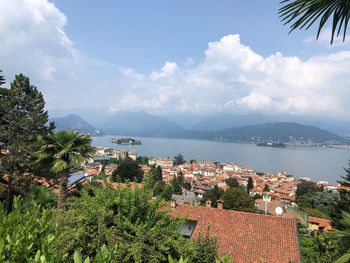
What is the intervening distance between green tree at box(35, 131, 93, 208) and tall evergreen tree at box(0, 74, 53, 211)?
5537mm

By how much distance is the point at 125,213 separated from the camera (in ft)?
23.5

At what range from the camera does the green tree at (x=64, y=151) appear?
1252cm

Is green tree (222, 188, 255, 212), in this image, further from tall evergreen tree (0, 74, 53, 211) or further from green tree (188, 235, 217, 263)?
green tree (188, 235, 217, 263)

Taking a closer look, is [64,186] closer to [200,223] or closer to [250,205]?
[200,223]

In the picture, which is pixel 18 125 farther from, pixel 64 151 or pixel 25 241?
pixel 25 241

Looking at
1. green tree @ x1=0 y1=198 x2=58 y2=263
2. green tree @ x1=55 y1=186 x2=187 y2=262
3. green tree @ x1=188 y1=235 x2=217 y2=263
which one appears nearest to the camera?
green tree @ x1=0 y1=198 x2=58 y2=263

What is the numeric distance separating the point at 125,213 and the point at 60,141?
6.96m

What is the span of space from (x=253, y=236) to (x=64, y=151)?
395 inches

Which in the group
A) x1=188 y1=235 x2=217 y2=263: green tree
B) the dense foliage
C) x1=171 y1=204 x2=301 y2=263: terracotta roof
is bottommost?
the dense foliage

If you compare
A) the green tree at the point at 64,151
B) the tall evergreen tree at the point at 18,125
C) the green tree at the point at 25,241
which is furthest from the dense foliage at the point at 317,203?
the green tree at the point at 25,241

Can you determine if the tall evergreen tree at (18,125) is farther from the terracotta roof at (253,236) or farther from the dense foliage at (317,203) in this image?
the dense foliage at (317,203)

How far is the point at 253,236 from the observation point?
15.7 m

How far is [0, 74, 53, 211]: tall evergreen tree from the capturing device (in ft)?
59.3

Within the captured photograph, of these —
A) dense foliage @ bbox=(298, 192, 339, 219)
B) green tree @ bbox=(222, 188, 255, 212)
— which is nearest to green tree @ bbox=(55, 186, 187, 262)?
green tree @ bbox=(222, 188, 255, 212)
